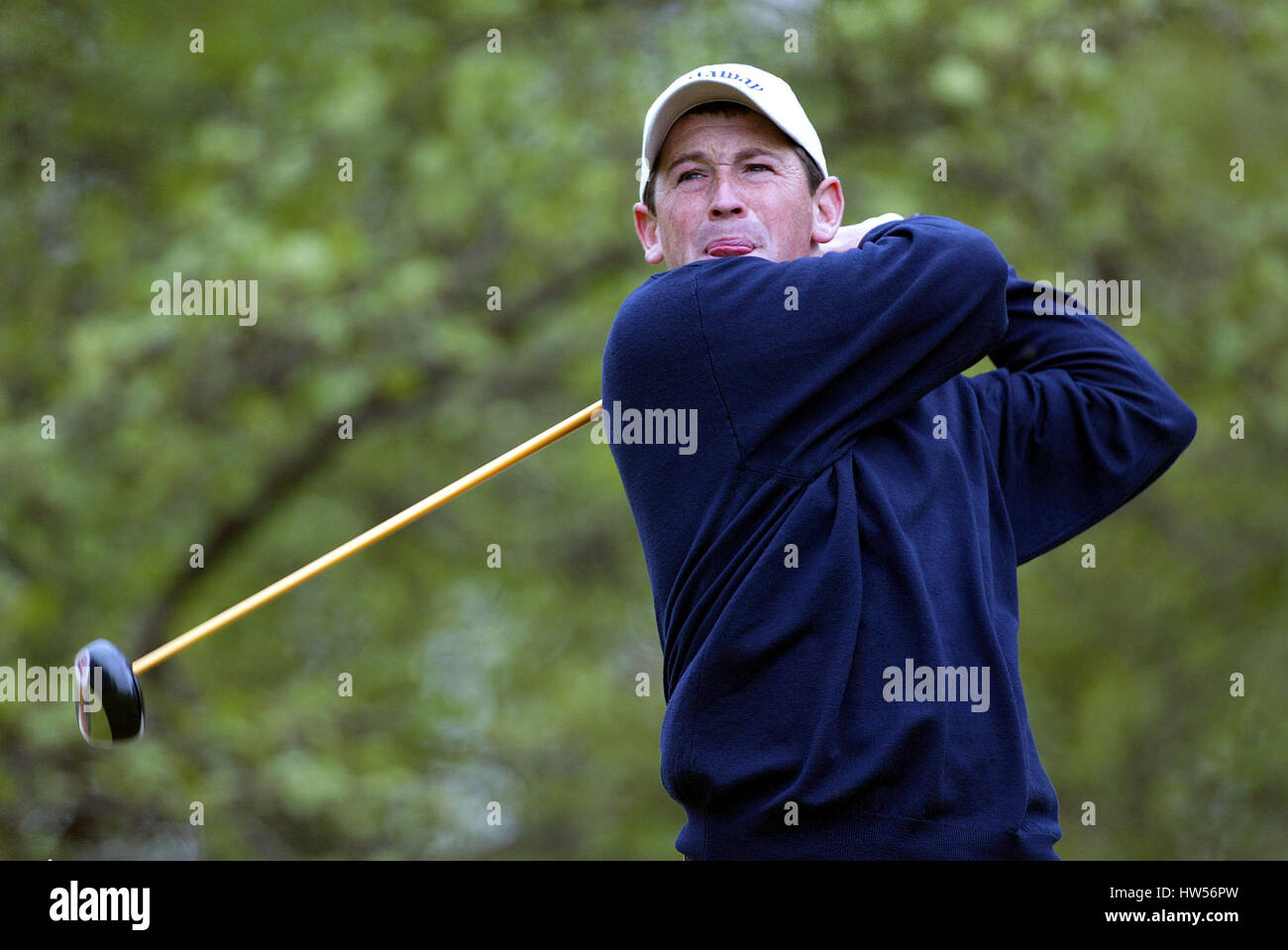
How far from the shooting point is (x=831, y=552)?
2439mm

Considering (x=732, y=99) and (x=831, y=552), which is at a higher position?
(x=732, y=99)

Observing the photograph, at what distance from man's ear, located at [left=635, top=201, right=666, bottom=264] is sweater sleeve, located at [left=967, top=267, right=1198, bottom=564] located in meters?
0.60

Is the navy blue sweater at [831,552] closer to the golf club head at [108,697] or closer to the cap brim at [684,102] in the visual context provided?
the cap brim at [684,102]

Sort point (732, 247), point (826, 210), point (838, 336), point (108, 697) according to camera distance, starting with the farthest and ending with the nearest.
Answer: point (108, 697)
point (826, 210)
point (732, 247)
point (838, 336)

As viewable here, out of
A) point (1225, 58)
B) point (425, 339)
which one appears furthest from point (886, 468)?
point (1225, 58)

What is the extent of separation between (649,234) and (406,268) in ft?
15.5

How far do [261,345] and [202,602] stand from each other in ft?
6.66

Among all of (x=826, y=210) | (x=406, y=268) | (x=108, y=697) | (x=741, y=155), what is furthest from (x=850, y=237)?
(x=406, y=268)

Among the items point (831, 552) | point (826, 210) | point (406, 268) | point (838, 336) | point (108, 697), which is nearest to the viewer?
point (831, 552)

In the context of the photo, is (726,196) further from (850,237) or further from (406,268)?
(406,268)

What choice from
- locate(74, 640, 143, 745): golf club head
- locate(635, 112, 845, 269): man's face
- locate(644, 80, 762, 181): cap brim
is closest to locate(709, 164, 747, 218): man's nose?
locate(635, 112, 845, 269): man's face

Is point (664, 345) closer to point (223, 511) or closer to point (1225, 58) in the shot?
point (223, 511)

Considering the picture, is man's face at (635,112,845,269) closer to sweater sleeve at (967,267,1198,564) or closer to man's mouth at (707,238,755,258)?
man's mouth at (707,238,755,258)

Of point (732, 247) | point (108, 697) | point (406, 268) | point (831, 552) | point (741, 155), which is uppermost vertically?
point (406, 268)
